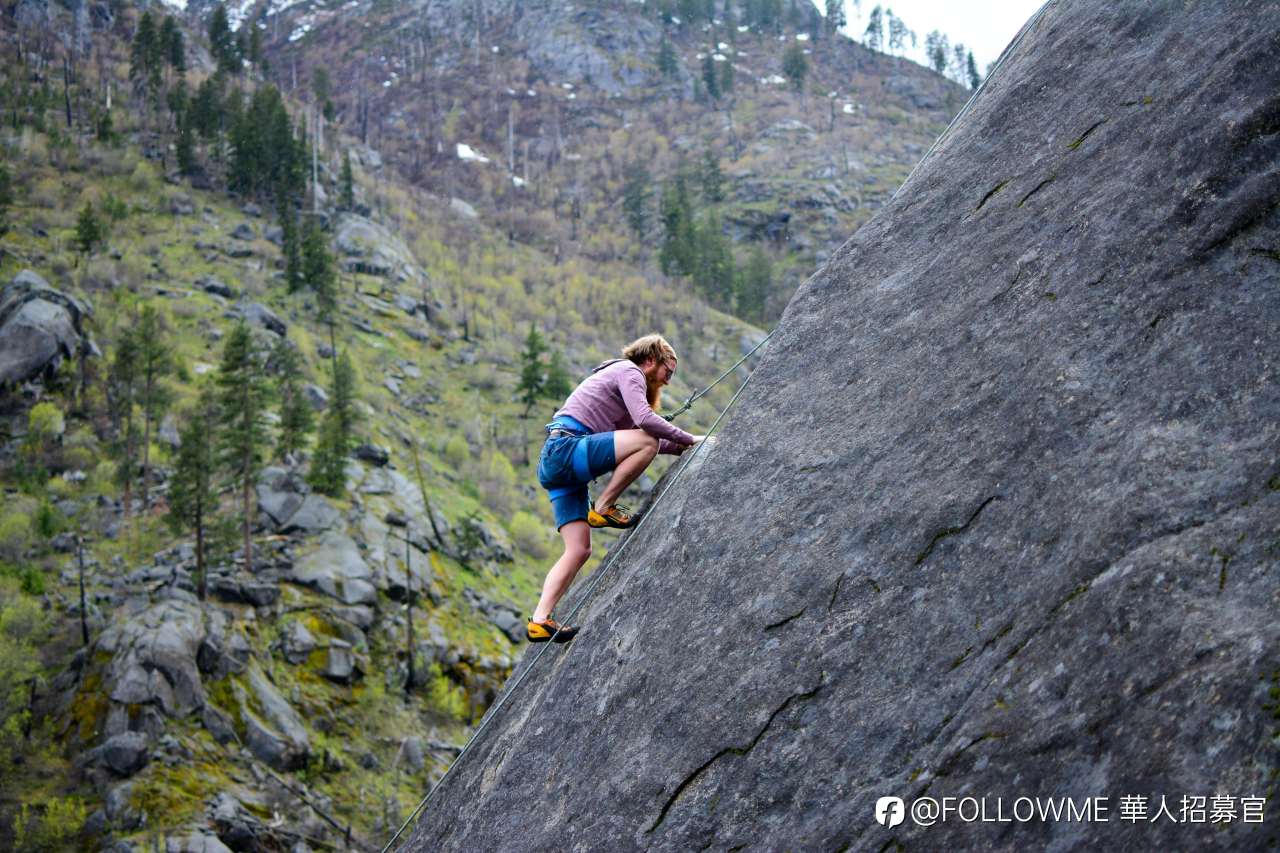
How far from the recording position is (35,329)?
37719 mm

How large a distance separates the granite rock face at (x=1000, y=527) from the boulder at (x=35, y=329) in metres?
38.9

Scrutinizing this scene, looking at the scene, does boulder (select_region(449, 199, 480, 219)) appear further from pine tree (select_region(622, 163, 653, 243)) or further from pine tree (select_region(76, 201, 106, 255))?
pine tree (select_region(76, 201, 106, 255))

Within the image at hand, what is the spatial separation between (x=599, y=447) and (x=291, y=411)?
31788 millimetres

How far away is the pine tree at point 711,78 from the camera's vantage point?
123000 millimetres

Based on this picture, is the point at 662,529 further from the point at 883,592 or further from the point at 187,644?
the point at 187,644

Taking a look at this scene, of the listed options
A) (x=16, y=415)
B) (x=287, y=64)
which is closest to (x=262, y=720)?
(x=16, y=415)

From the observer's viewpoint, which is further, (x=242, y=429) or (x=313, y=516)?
(x=313, y=516)

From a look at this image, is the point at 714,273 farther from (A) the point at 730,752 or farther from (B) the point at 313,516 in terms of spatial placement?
(A) the point at 730,752

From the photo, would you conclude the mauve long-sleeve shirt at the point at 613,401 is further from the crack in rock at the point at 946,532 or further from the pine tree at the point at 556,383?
the pine tree at the point at 556,383

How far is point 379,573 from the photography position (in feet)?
105

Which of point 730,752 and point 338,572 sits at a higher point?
point 730,752

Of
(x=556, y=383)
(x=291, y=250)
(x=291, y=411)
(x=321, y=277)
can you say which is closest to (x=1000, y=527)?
(x=291, y=411)

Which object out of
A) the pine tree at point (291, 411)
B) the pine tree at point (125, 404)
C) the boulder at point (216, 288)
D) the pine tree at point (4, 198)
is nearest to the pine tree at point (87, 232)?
the pine tree at point (4, 198)

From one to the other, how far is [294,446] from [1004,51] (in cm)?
3262
